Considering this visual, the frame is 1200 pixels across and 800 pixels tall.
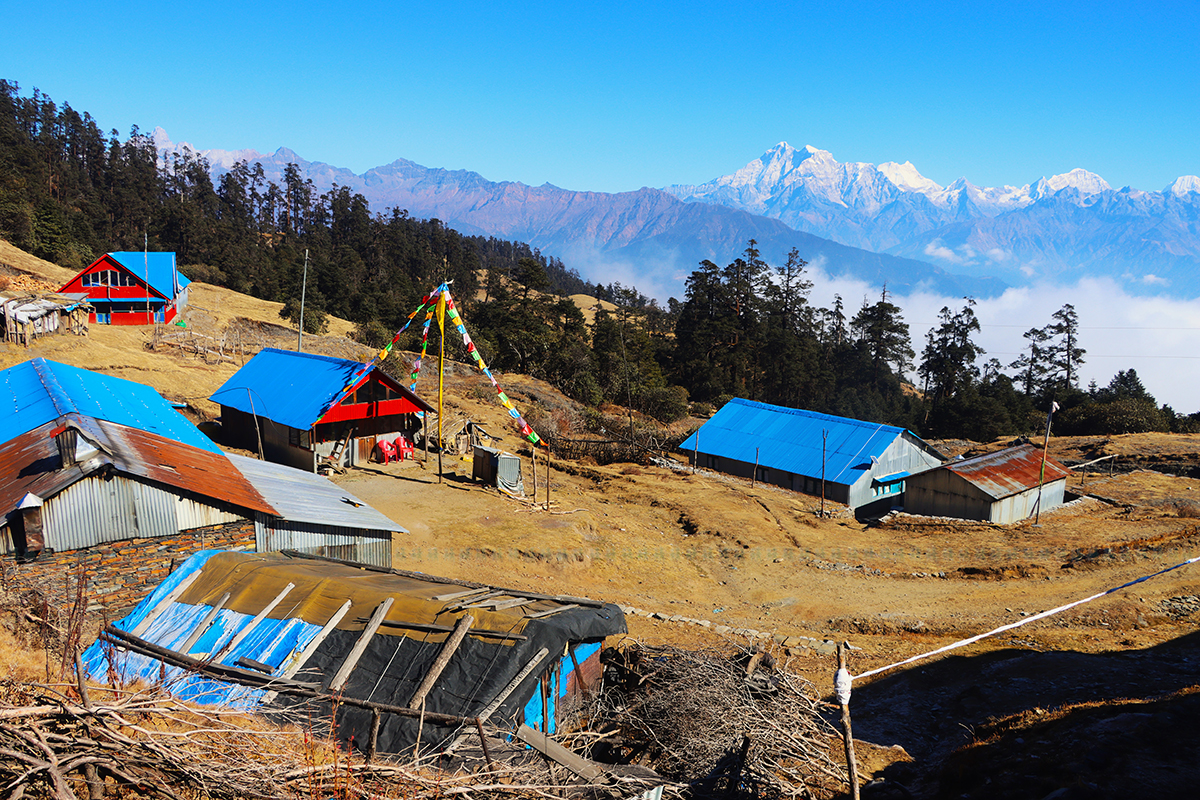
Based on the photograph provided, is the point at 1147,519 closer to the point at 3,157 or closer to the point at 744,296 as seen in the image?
the point at 744,296

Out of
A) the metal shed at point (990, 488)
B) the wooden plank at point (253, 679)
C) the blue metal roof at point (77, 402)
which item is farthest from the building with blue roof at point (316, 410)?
the metal shed at point (990, 488)

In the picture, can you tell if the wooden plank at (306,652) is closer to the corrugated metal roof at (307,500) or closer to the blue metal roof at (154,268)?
the corrugated metal roof at (307,500)

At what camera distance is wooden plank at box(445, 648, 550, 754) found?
29.2ft

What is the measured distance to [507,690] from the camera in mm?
9719

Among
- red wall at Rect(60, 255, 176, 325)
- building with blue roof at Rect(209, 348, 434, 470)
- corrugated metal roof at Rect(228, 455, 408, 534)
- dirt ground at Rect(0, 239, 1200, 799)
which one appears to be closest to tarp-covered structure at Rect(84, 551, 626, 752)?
corrugated metal roof at Rect(228, 455, 408, 534)

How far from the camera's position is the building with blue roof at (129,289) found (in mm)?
51812

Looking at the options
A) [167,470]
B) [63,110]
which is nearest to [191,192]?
[63,110]

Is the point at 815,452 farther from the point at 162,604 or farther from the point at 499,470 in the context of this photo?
the point at 162,604

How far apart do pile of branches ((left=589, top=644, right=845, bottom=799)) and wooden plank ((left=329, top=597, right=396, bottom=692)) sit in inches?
144

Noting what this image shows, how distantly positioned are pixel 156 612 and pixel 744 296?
218ft

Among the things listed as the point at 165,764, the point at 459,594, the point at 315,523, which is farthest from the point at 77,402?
the point at 165,764

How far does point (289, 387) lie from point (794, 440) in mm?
24394

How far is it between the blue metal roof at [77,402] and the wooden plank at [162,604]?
6752 mm

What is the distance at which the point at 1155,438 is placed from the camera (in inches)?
1868
